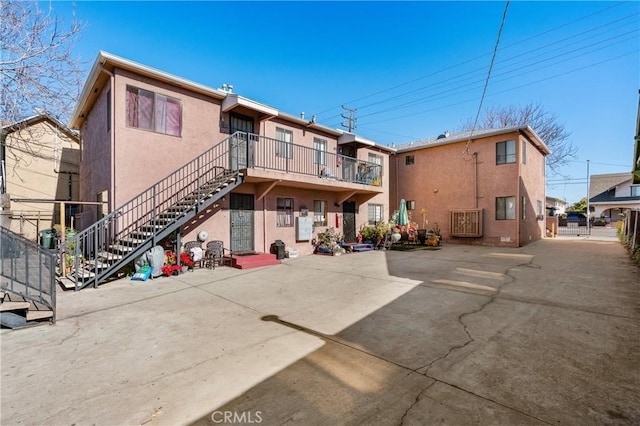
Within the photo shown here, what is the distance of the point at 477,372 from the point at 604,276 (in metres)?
7.78

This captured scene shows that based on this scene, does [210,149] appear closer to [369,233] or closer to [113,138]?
[113,138]

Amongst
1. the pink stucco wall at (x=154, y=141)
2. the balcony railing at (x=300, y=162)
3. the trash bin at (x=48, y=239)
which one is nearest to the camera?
the pink stucco wall at (x=154, y=141)

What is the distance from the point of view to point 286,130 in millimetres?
12047

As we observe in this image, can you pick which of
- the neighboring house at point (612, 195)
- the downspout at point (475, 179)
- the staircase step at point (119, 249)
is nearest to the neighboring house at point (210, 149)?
the staircase step at point (119, 249)

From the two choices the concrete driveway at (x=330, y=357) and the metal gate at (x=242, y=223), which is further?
the metal gate at (x=242, y=223)

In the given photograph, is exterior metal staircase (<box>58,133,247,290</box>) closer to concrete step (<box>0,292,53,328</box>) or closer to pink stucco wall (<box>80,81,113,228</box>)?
pink stucco wall (<box>80,81,113,228</box>)

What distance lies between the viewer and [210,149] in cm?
872

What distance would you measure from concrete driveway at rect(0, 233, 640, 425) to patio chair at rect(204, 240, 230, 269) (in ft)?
8.94

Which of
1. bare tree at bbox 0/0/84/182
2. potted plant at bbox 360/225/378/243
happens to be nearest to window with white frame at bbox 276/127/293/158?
potted plant at bbox 360/225/378/243

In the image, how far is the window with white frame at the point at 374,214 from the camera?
648 inches

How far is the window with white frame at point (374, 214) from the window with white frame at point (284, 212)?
595 centimetres

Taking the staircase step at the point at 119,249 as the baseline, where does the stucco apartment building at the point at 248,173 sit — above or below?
above

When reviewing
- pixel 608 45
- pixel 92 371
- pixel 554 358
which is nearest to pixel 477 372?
pixel 554 358

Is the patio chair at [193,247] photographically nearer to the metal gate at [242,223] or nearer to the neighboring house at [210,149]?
the neighboring house at [210,149]
